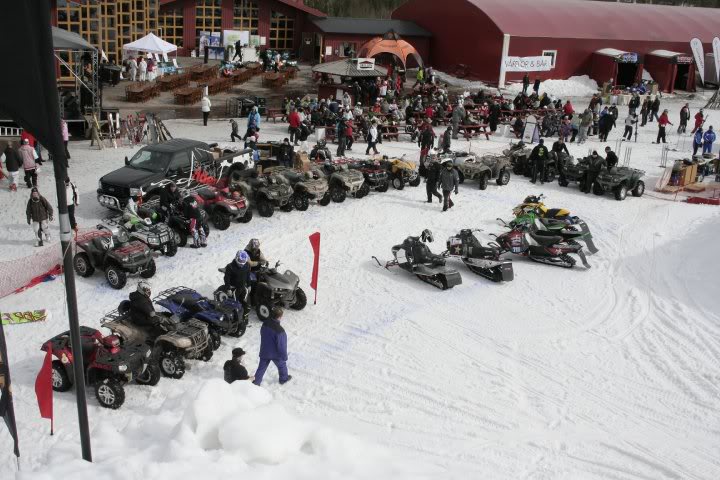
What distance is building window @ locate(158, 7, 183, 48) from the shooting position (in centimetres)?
3862

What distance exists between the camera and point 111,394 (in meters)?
9.39

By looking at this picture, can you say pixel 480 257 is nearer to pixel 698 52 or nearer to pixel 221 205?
pixel 221 205

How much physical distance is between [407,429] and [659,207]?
13.7m

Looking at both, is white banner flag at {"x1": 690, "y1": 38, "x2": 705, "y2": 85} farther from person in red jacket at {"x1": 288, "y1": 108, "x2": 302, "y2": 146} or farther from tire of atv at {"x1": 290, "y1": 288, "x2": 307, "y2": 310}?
tire of atv at {"x1": 290, "y1": 288, "x2": 307, "y2": 310}

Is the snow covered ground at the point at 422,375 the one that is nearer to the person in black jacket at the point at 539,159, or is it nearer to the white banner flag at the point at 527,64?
the person in black jacket at the point at 539,159

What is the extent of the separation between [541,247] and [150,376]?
867cm

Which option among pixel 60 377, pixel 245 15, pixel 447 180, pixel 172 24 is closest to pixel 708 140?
pixel 447 180

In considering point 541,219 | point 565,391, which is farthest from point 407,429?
point 541,219

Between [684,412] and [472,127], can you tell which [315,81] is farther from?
[684,412]

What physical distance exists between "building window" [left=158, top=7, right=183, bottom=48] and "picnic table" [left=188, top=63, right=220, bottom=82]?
5.82 m

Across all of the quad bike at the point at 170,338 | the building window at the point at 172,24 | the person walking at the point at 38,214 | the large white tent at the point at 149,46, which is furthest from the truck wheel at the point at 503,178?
the building window at the point at 172,24

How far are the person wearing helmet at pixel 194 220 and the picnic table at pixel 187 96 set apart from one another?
15.7 meters

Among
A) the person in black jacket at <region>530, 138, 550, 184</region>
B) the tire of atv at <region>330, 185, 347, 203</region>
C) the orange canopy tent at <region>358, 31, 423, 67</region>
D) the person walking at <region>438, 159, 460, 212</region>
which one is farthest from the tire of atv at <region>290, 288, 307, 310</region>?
the orange canopy tent at <region>358, 31, 423, 67</region>

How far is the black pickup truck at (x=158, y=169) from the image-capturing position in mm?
16469
